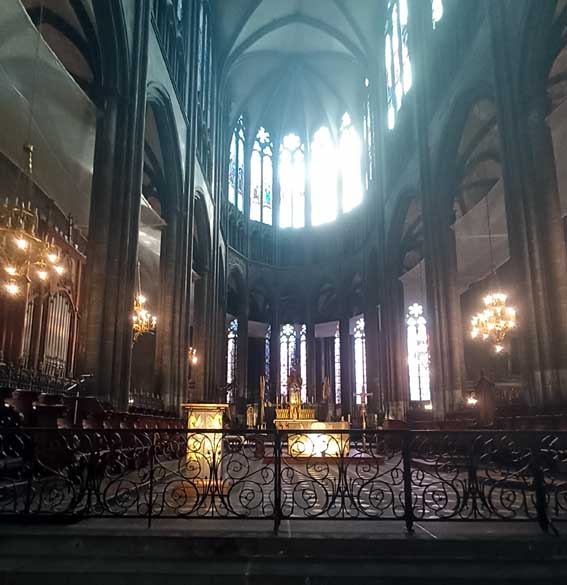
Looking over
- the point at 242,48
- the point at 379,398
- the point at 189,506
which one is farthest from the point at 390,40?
the point at 189,506

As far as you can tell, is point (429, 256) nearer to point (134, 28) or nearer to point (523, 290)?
point (523, 290)

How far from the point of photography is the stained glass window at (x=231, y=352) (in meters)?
27.1

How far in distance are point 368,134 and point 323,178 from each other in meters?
5.29

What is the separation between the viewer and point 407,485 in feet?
14.1

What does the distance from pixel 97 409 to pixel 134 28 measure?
795 cm

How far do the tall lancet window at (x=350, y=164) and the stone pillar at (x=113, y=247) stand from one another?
1708 cm

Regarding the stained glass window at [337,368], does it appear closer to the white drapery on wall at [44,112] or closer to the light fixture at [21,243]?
the white drapery on wall at [44,112]

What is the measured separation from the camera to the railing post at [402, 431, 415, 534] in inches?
163

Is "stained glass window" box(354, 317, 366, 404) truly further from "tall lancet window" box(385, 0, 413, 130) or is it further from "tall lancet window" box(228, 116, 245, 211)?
"tall lancet window" box(385, 0, 413, 130)

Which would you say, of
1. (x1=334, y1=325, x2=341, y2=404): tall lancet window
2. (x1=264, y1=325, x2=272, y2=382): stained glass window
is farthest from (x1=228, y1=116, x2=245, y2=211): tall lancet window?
(x1=334, y1=325, x2=341, y2=404): tall lancet window

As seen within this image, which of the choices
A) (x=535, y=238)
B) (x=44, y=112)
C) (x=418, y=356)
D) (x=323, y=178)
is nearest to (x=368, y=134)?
(x=323, y=178)

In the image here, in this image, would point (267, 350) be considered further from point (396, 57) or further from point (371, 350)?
point (396, 57)

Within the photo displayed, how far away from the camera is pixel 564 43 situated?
33.3 ft

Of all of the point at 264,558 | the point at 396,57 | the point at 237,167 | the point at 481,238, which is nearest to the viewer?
the point at 264,558
